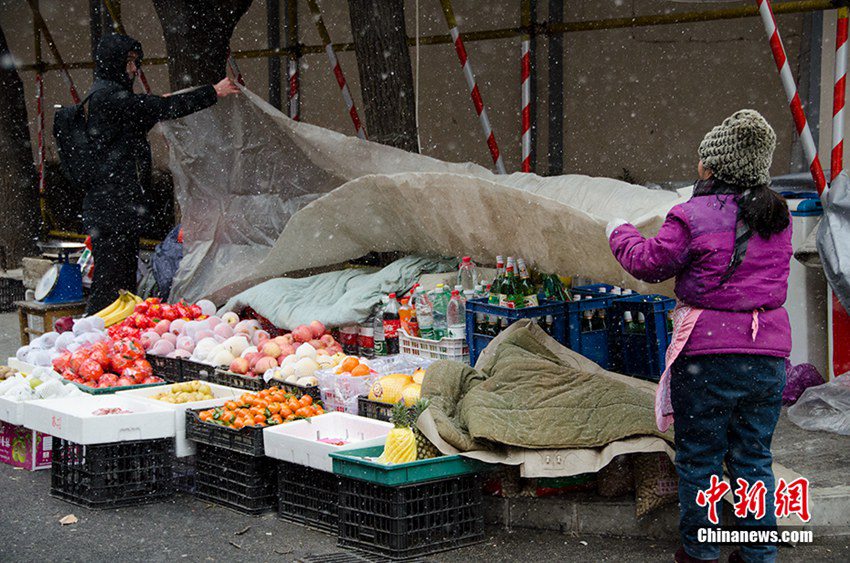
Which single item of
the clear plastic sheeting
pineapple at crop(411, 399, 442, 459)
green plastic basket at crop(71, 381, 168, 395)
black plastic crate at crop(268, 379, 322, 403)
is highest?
the clear plastic sheeting

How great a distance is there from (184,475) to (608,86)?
21.5 ft

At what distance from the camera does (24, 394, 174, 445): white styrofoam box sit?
6223mm

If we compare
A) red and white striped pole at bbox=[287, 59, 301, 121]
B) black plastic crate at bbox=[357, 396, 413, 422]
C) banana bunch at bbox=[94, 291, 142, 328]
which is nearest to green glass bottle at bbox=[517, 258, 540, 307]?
black plastic crate at bbox=[357, 396, 413, 422]

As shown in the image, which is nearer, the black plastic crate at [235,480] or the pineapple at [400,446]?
the pineapple at [400,446]

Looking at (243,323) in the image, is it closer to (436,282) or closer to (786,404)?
(436,282)

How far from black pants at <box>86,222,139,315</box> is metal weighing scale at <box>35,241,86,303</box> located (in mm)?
903

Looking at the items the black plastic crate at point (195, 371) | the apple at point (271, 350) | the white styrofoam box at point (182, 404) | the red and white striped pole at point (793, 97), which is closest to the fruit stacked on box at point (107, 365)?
the black plastic crate at point (195, 371)

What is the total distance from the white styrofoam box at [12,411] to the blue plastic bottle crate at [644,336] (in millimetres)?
3803

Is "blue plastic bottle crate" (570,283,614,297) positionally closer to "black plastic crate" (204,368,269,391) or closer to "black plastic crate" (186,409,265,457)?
"black plastic crate" (204,368,269,391)

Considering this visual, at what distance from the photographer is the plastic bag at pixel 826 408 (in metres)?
6.82

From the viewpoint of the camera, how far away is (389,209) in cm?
820

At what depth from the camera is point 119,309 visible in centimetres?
934

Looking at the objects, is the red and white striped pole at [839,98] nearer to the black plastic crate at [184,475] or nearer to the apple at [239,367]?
the apple at [239,367]

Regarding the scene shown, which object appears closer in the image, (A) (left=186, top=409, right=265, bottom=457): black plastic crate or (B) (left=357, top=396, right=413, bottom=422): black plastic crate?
(A) (left=186, top=409, right=265, bottom=457): black plastic crate
